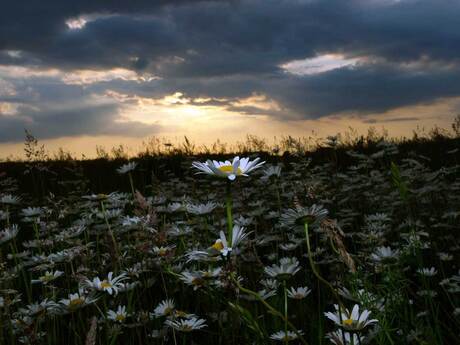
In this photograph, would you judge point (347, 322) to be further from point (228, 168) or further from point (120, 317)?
point (120, 317)

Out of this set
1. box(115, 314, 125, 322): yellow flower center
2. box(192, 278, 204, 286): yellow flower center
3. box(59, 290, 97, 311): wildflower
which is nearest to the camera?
box(192, 278, 204, 286): yellow flower center

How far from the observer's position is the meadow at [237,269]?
2.10 metres

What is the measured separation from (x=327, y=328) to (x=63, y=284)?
2255 mm

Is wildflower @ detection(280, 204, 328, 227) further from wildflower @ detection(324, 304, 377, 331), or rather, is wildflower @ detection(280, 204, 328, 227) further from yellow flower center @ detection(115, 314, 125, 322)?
yellow flower center @ detection(115, 314, 125, 322)

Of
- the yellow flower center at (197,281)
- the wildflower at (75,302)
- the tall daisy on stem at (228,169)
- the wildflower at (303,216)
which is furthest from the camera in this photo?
the wildflower at (75,302)

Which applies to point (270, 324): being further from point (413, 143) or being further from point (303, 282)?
point (413, 143)

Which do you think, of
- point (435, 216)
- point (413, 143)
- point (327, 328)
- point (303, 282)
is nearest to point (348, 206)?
point (435, 216)

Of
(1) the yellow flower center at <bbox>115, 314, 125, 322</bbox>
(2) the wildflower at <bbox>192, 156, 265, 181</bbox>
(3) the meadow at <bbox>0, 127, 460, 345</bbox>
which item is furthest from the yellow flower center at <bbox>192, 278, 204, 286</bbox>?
(2) the wildflower at <bbox>192, 156, 265, 181</bbox>

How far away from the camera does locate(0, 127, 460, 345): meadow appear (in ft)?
6.89

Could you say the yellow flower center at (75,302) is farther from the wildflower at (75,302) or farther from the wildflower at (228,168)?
the wildflower at (228,168)

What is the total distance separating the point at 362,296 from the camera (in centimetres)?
219

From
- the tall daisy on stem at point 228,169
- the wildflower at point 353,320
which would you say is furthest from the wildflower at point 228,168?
the wildflower at point 353,320

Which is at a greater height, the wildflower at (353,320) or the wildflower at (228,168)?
the wildflower at (228,168)

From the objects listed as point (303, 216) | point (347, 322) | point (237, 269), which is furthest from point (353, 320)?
point (237, 269)
